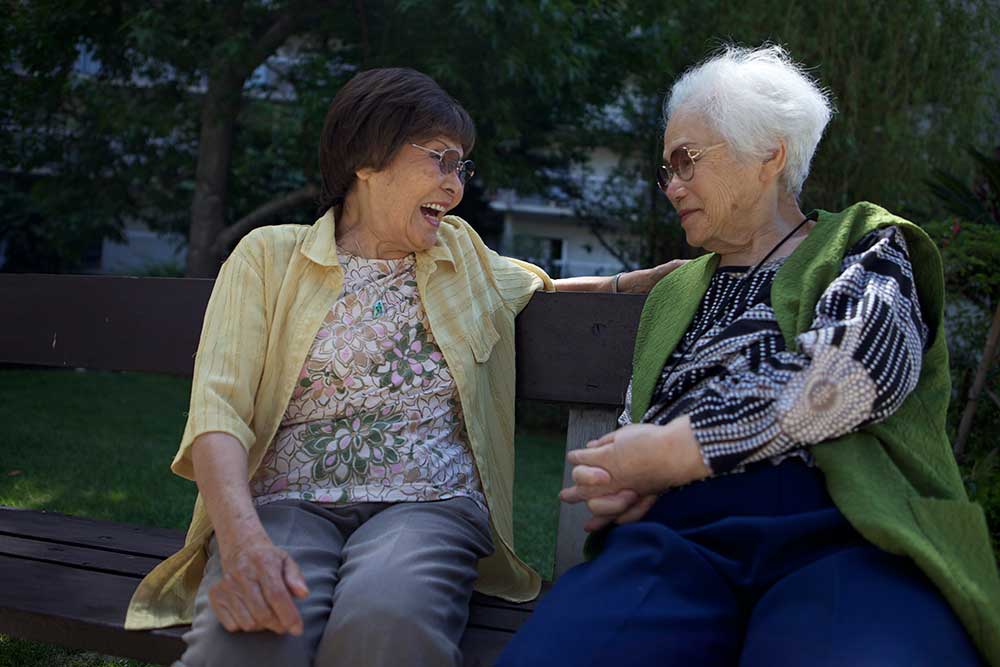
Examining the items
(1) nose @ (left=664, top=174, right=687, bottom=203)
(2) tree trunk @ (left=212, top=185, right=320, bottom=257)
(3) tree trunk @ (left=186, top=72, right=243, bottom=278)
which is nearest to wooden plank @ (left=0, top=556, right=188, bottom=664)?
(1) nose @ (left=664, top=174, right=687, bottom=203)

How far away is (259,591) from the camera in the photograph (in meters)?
2.11

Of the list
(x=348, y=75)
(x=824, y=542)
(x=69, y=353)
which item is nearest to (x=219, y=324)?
(x=69, y=353)

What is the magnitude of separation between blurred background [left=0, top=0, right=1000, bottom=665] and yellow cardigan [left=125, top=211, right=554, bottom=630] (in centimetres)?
220

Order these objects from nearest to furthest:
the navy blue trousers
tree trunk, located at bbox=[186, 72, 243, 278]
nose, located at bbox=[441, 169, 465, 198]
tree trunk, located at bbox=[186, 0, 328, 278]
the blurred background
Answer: the navy blue trousers → nose, located at bbox=[441, 169, 465, 198] → the blurred background → tree trunk, located at bbox=[186, 0, 328, 278] → tree trunk, located at bbox=[186, 72, 243, 278]

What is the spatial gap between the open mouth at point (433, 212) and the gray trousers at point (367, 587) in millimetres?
736

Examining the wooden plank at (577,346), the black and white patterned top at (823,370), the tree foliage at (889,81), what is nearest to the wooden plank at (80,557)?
the wooden plank at (577,346)

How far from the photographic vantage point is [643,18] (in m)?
9.59

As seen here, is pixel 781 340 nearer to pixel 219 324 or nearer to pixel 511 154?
pixel 219 324

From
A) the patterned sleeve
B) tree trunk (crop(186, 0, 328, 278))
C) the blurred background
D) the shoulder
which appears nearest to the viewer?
the patterned sleeve

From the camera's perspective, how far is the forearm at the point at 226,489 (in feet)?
7.27

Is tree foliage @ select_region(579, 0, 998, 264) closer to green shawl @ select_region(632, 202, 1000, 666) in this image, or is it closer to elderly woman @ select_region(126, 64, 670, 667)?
elderly woman @ select_region(126, 64, 670, 667)

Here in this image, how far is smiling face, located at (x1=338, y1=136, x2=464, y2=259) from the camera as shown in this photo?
277 centimetres

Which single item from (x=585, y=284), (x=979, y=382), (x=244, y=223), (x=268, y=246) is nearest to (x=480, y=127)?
(x=244, y=223)

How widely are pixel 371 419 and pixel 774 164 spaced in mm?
1136
